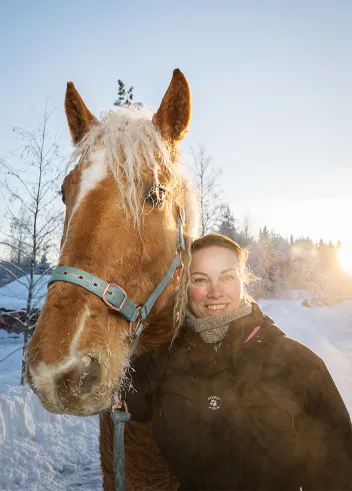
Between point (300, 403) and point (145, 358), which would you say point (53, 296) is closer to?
point (145, 358)

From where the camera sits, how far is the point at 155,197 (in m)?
1.90

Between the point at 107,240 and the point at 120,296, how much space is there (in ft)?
0.96

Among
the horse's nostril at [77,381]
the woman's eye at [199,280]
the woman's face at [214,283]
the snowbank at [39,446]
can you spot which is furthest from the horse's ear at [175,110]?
the snowbank at [39,446]

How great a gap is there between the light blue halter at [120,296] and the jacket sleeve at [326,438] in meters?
1.01

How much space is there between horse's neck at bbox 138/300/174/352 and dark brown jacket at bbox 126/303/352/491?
0.29 metres

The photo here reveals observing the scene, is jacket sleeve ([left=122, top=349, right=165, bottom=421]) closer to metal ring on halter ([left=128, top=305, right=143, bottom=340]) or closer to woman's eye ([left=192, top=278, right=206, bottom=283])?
metal ring on halter ([left=128, top=305, right=143, bottom=340])

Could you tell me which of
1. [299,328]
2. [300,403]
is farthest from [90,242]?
[299,328]

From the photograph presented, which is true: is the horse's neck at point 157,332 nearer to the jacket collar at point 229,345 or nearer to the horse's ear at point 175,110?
the jacket collar at point 229,345

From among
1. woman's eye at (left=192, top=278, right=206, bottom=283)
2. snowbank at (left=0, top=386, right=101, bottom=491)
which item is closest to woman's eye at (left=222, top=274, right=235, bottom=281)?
woman's eye at (left=192, top=278, right=206, bottom=283)

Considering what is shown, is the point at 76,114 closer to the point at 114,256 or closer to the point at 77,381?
the point at 114,256

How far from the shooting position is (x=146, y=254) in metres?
1.79

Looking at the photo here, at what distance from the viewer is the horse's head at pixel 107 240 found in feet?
4.33

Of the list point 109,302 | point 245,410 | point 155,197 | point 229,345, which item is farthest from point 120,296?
point 245,410

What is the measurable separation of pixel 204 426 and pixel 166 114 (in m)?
2.01
